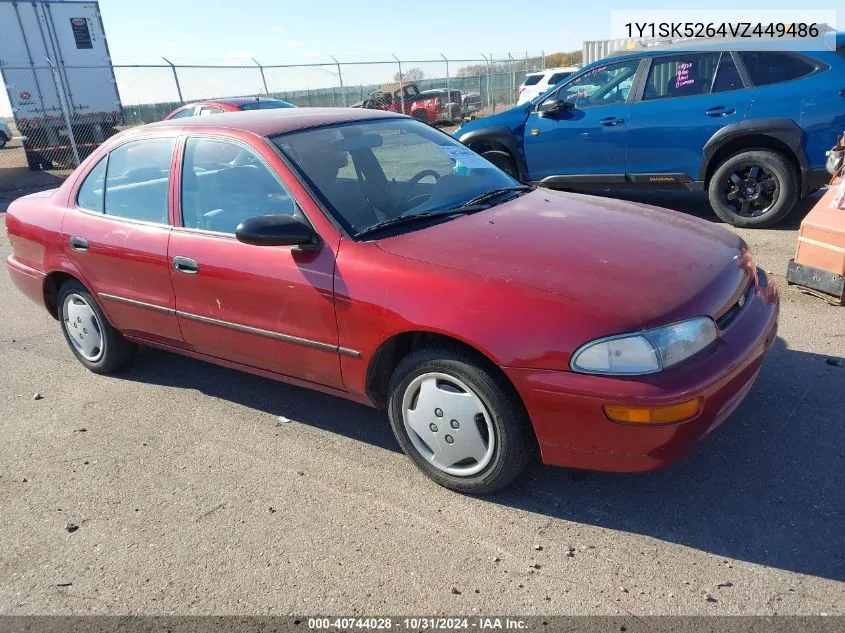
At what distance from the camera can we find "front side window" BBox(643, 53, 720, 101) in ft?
22.1

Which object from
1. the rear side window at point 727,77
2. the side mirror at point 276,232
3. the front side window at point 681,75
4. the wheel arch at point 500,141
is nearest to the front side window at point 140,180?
the side mirror at point 276,232

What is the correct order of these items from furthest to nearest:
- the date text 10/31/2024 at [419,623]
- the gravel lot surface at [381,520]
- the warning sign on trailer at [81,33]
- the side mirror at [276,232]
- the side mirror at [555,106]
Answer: the warning sign on trailer at [81,33]
the side mirror at [555,106]
the side mirror at [276,232]
the gravel lot surface at [381,520]
the date text 10/31/2024 at [419,623]

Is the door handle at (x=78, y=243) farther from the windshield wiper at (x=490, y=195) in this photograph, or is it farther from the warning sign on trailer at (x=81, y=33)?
the warning sign on trailer at (x=81, y=33)

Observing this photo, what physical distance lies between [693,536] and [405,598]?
3.75ft

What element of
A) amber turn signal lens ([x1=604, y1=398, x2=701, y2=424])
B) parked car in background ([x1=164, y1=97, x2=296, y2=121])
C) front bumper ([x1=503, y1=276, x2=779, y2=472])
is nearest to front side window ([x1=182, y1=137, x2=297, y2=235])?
front bumper ([x1=503, y1=276, x2=779, y2=472])

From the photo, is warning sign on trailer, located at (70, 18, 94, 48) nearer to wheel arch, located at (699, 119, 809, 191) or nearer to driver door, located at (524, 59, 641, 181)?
driver door, located at (524, 59, 641, 181)

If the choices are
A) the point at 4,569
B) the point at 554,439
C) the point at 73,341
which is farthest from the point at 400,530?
the point at 73,341

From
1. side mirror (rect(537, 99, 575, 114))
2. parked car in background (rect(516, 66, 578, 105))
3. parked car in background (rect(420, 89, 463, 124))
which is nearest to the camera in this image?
side mirror (rect(537, 99, 575, 114))

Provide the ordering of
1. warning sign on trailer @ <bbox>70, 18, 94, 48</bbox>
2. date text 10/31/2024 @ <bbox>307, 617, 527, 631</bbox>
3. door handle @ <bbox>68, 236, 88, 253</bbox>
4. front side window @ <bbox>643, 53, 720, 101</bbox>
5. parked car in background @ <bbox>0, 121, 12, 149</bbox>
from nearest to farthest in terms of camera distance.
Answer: date text 10/31/2024 @ <bbox>307, 617, 527, 631</bbox> < door handle @ <bbox>68, 236, 88, 253</bbox> < front side window @ <bbox>643, 53, 720, 101</bbox> < warning sign on trailer @ <bbox>70, 18, 94, 48</bbox> < parked car in background @ <bbox>0, 121, 12, 149</bbox>

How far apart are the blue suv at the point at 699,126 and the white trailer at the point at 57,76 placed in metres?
12.8

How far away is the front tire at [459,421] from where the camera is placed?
2.70 metres

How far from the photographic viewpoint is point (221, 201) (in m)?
3.58

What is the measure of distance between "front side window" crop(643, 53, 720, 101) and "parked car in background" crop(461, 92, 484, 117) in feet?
56.0

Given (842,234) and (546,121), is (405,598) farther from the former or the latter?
(546,121)
